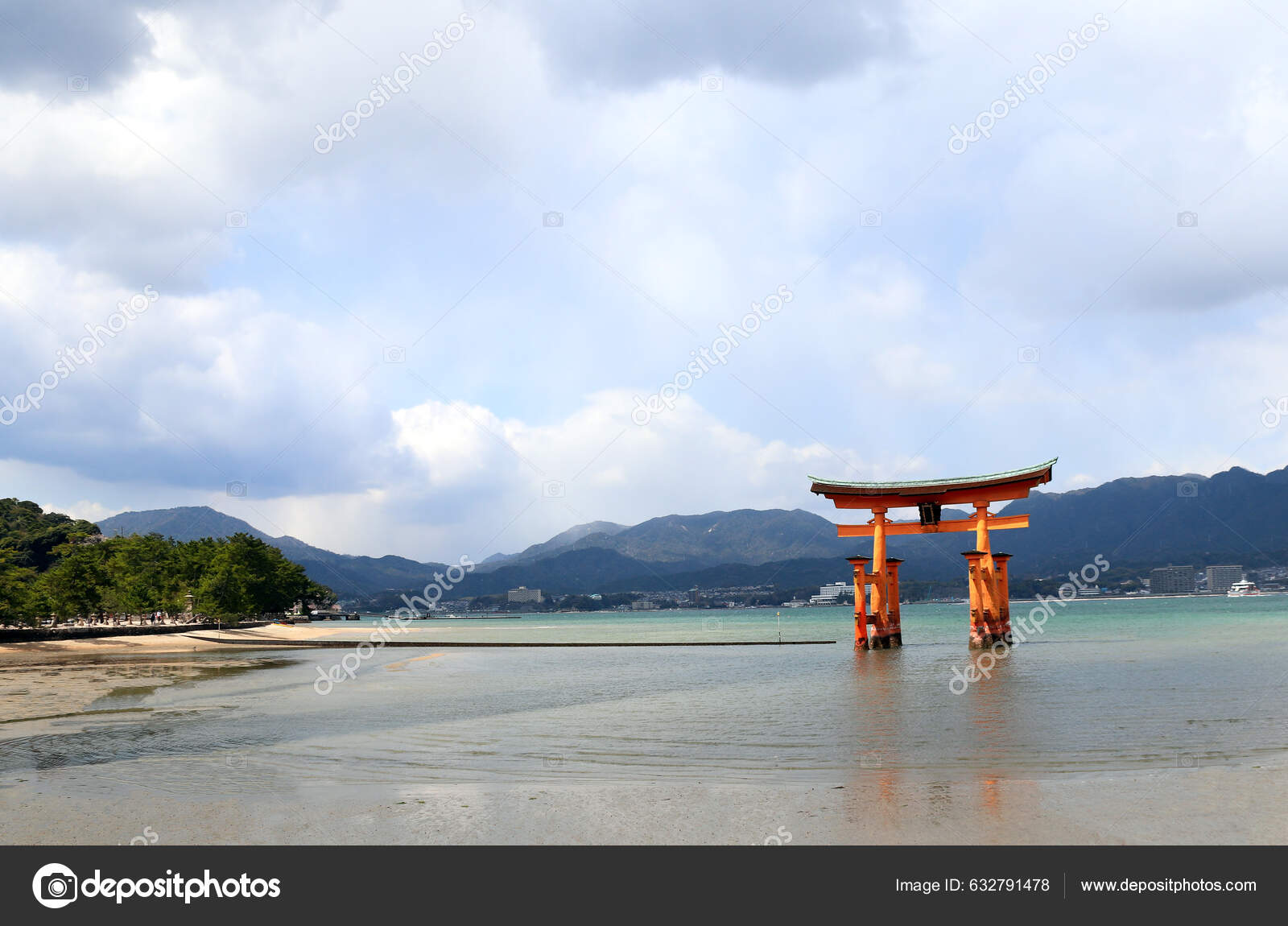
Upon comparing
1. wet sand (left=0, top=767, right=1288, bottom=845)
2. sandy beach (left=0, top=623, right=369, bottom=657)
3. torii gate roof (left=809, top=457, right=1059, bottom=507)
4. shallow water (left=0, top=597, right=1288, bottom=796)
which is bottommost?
sandy beach (left=0, top=623, right=369, bottom=657)

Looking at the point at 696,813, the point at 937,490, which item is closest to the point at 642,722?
the point at 696,813

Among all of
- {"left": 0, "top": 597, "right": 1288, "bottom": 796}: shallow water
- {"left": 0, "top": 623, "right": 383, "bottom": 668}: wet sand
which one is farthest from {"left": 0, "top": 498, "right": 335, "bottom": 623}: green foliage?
{"left": 0, "top": 597, "right": 1288, "bottom": 796}: shallow water

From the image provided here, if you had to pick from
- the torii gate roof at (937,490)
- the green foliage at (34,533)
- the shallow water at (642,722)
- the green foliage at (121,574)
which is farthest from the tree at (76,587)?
the torii gate roof at (937,490)

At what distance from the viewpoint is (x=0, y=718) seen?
2125 cm

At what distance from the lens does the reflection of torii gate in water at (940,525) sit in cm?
4344

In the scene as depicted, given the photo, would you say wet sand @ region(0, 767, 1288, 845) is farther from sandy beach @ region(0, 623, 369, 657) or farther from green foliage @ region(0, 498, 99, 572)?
→ green foliage @ region(0, 498, 99, 572)

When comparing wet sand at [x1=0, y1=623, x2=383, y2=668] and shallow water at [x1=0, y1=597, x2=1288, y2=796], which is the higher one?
shallow water at [x1=0, y1=597, x2=1288, y2=796]

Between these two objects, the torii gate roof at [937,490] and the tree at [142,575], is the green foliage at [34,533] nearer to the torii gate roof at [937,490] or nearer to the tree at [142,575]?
the tree at [142,575]
